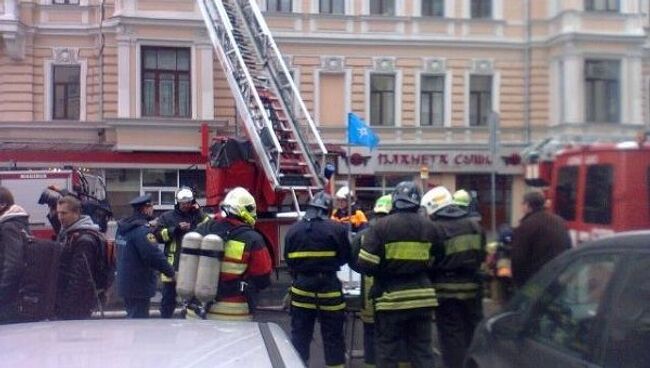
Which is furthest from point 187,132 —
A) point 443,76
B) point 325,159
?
point 325,159

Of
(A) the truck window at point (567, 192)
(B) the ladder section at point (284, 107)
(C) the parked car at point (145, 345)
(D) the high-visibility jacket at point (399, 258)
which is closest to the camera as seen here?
(C) the parked car at point (145, 345)

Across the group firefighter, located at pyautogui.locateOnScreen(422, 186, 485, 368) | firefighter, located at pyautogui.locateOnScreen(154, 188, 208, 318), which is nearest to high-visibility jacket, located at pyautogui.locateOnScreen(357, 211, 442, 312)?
firefighter, located at pyautogui.locateOnScreen(422, 186, 485, 368)

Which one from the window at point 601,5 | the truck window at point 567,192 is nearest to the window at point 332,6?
the window at point 601,5

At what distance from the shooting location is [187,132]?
2570cm

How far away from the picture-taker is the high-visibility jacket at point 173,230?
977 centimetres

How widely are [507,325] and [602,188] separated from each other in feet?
21.5

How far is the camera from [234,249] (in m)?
6.59

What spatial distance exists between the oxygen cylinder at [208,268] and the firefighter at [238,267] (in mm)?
128

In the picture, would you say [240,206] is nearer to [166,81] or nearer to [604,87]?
[166,81]

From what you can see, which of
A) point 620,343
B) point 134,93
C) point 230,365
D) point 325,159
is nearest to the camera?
point 230,365

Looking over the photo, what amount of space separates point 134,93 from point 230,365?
23.7m

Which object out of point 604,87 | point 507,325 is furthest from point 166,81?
point 507,325

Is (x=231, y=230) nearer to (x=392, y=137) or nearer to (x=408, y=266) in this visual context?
(x=408, y=266)

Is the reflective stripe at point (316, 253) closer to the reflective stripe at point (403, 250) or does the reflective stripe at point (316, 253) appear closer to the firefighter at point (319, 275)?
the firefighter at point (319, 275)
